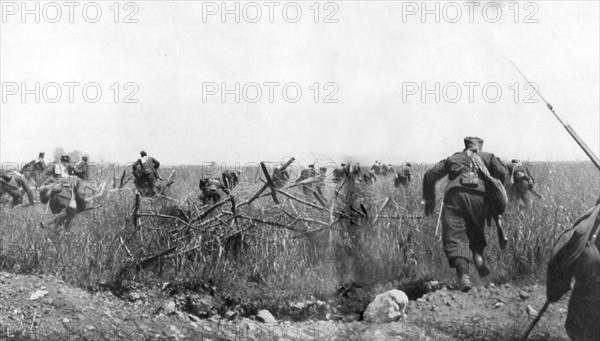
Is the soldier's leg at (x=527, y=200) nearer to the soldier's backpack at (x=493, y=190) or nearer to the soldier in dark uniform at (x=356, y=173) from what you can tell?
the soldier's backpack at (x=493, y=190)

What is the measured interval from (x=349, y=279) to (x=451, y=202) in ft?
4.43

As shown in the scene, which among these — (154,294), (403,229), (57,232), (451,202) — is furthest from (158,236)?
(451,202)

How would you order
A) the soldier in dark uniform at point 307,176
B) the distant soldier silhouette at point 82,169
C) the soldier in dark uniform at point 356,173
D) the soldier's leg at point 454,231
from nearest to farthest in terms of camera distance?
1. the soldier's leg at point 454,231
2. the soldier in dark uniform at point 356,173
3. the soldier in dark uniform at point 307,176
4. the distant soldier silhouette at point 82,169

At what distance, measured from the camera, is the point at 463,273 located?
7535 millimetres

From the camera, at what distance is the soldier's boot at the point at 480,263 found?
7539mm

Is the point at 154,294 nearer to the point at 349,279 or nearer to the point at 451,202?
the point at 349,279

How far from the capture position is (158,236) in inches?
313

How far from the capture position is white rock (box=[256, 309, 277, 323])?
7.77 m

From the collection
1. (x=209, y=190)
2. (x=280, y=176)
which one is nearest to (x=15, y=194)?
(x=209, y=190)

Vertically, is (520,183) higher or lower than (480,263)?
higher

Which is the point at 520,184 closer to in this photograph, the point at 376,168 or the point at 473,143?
the point at 473,143

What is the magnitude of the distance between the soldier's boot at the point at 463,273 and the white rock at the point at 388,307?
59 cm

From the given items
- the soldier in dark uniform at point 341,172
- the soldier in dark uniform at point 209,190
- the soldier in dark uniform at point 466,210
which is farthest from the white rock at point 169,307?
the soldier in dark uniform at point 466,210

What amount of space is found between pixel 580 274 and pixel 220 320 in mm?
3628
